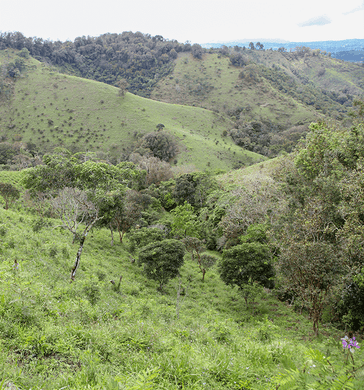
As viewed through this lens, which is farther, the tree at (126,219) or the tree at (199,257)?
the tree at (126,219)

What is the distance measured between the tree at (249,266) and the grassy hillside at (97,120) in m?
50.5

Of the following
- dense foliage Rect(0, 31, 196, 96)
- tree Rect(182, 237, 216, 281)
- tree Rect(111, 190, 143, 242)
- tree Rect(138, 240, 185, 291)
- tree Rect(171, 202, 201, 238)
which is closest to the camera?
tree Rect(138, 240, 185, 291)

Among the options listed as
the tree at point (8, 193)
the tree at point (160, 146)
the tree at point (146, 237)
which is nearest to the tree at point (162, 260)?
the tree at point (146, 237)

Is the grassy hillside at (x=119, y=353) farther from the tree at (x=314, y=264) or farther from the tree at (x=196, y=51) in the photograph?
the tree at (x=196, y=51)

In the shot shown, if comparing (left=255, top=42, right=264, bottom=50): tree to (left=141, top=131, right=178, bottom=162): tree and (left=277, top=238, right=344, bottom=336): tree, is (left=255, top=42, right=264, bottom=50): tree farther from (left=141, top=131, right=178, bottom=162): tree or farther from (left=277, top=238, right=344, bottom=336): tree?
(left=277, top=238, right=344, bottom=336): tree

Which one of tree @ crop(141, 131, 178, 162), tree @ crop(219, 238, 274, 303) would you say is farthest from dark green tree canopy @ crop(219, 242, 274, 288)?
tree @ crop(141, 131, 178, 162)

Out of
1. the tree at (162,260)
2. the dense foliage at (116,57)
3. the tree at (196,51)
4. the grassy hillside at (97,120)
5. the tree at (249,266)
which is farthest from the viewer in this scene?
the tree at (196,51)

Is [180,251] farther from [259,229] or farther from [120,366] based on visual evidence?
[120,366]

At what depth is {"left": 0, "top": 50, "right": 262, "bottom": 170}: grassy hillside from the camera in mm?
75938

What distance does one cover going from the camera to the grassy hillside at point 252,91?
110 m

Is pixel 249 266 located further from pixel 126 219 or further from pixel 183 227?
pixel 126 219

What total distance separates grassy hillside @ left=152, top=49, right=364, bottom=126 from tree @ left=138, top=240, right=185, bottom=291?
98.7 meters

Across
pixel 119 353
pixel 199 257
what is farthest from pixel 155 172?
pixel 119 353

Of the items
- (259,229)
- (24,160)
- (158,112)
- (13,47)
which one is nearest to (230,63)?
(158,112)
